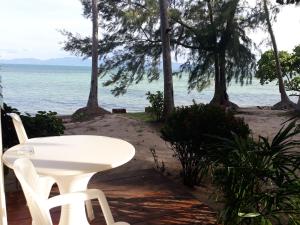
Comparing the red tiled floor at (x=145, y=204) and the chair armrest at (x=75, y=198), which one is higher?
the chair armrest at (x=75, y=198)

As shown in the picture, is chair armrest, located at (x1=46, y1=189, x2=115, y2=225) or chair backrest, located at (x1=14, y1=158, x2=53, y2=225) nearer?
chair backrest, located at (x1=14, y1=158, x2=53, y2=225)

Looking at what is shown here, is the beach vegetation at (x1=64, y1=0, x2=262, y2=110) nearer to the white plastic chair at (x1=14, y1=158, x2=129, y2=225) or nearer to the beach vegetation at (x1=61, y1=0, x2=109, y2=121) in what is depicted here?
the beach vegetation at (x1=61, y1=0, x2=109, y2=121)

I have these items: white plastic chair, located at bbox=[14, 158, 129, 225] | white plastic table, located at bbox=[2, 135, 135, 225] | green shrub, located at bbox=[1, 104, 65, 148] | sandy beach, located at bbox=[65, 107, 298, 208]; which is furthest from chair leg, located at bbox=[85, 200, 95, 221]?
green shrub, located at bbox=[1, 104, 65, 148]

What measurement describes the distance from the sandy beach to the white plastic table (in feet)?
4.21

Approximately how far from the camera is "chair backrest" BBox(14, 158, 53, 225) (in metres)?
1.44

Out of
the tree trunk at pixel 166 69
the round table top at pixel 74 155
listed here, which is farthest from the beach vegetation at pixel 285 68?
the round table top at pixel 74 155

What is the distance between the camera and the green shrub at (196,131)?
3541 mm

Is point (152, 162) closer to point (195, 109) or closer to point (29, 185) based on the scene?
point (195, 109)

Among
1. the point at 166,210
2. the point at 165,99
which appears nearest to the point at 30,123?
the point at 166,210

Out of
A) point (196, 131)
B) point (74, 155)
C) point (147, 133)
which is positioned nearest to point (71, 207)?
point (74, 155)

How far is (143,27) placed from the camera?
39.8ft

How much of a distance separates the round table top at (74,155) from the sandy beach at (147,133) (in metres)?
1.26

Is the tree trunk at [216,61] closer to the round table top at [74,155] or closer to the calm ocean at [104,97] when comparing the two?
the calm ocean at [104,97]

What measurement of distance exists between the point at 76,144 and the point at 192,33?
33.2 ft
